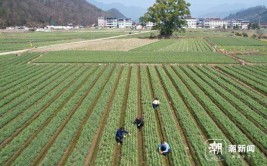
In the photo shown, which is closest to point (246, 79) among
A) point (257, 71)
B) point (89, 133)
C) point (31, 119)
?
point (257, 71)

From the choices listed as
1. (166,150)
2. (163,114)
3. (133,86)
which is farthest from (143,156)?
(133,86)

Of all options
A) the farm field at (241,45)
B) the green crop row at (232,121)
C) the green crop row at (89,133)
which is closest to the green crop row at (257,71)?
the green crop row at (232,121)

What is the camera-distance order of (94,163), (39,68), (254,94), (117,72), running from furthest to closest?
1. (39,68)
2. (117,72)
3. (254,94)
4. (94,163)

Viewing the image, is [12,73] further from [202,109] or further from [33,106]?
[202,109]

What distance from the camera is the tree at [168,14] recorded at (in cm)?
10200

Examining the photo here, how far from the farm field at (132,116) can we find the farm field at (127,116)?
60 mm

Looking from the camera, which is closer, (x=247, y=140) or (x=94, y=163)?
(x=94, y=163)

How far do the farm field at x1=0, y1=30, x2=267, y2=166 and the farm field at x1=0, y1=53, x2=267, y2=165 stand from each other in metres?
0.06

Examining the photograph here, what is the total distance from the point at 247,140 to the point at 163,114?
21.8 ft

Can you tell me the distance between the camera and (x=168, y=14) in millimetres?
101000

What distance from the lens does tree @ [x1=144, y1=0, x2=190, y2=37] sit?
10200 cm

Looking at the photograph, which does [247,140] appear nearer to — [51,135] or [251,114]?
[251,114]

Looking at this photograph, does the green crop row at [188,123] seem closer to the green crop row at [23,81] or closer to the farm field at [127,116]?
the farm field at [127,116]

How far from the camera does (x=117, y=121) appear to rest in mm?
20172
